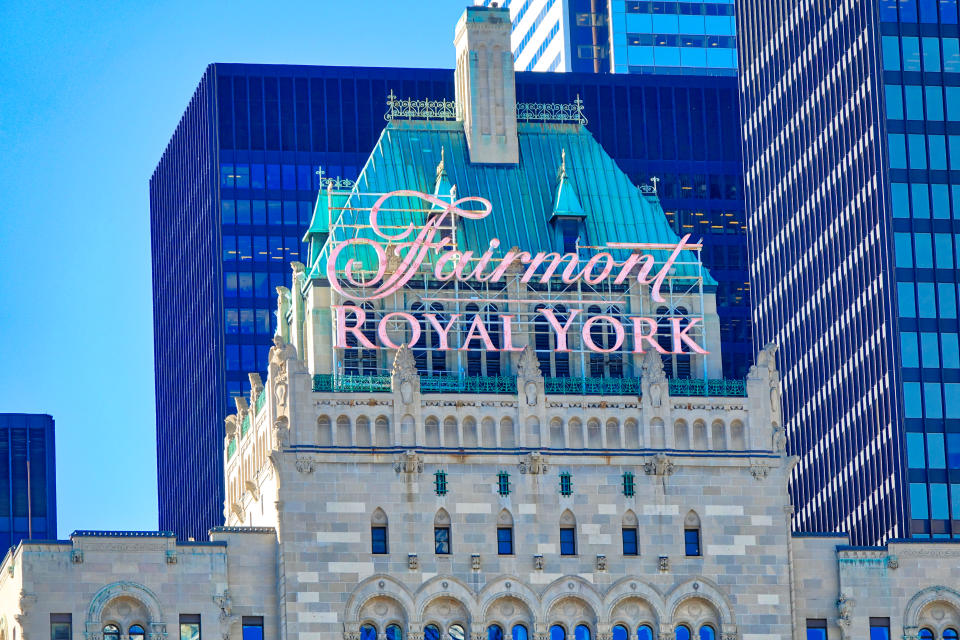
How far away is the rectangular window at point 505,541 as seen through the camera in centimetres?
15888

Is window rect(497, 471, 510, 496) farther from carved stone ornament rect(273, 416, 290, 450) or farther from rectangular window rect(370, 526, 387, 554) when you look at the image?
carved stone ornament rect(273, 416, 290, 450)

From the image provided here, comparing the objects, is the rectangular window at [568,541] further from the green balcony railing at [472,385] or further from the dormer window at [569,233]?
the dormer window at [569,233]

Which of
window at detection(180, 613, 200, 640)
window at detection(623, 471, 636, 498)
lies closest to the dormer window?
window at detection(623, 471, 636, 498)

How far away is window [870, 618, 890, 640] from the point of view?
16188 centimetres

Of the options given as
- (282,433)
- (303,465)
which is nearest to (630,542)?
(303,465)

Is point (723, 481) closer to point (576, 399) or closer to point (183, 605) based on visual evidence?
point (576, 399)

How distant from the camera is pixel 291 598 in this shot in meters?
156

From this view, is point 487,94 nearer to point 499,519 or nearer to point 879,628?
point 499,519

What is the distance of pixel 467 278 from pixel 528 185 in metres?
9.71

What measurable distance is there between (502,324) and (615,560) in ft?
43.9

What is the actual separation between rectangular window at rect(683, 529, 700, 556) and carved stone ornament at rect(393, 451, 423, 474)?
14014 millimetres

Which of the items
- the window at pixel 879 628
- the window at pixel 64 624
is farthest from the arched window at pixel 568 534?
the window at pixel 64 624

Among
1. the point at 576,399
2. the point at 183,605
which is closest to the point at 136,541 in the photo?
the point at 183,605

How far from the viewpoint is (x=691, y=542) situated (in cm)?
16088
